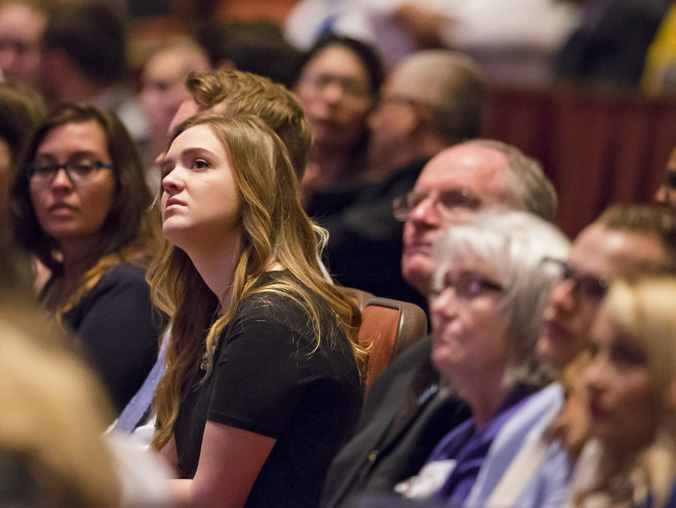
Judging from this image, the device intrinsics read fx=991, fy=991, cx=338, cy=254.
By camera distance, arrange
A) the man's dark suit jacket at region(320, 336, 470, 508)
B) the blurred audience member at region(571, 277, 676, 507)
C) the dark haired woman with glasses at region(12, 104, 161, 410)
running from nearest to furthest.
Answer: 1. the blurred audience member at region(571, 277, 676, 507)
2. the man's dark suit jacket at region(320, 336, 470, 508)
3. the dark haired woman with glasses at region(12, 104, 161, 410)

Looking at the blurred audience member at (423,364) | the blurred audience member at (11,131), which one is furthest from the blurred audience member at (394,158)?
the blurred audience member at (11,131)

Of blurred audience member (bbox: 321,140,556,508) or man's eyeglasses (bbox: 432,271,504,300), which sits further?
blurred audience member (bbox: 321,140,556,508)

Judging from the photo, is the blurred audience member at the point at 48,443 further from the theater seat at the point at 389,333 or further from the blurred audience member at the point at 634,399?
the theater seat at the point at 389,333

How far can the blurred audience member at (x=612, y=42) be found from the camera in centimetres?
467

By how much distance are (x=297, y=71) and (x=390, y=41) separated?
0.95 metres

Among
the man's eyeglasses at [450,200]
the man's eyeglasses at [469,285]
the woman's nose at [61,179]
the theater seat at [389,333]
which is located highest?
the man's eyeglasses at [469,285]

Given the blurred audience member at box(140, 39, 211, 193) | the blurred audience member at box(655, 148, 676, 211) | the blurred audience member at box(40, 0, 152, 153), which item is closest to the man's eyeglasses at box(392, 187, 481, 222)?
the blurred audience member at box(655, 148, 676, 211)

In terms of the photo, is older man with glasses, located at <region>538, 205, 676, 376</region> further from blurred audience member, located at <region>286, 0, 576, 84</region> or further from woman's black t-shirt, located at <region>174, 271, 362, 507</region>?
blurred audience member, located at <region>286, 0, 576, 84</region>

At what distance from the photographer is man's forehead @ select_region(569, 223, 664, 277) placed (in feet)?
5.62

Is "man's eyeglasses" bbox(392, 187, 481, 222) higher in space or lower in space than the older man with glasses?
lower

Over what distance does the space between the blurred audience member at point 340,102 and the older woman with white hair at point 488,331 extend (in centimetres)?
231

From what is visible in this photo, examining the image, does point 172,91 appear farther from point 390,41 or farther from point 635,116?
point 635,116

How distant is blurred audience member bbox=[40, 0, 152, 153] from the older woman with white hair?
10.9 feet

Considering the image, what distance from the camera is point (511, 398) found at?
6.34 feet
